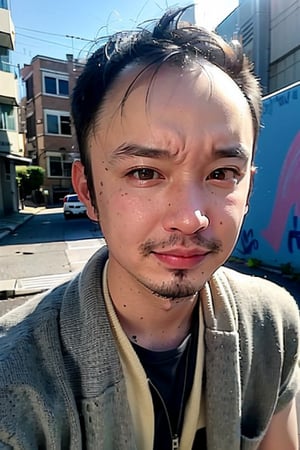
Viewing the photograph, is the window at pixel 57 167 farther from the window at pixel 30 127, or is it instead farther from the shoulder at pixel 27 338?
the shoulder at pixel 27 338

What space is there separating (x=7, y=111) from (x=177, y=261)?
70.2 ft

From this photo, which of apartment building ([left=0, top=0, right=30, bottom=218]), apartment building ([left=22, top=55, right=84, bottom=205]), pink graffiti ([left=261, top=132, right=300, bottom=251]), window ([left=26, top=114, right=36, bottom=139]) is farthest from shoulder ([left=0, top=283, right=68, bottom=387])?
window ([left=26, top=114, right=36, bottom=139])

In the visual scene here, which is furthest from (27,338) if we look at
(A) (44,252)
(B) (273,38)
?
(B) (273,38)

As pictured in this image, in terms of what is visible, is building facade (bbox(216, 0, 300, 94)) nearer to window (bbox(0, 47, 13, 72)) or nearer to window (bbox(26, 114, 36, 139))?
window (bbox(0, 47, 13, 72))

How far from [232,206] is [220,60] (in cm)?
43

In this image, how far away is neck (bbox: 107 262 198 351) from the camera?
1.07 m

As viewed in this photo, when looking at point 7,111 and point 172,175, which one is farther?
point 7,111

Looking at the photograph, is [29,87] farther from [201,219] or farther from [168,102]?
[201,219]

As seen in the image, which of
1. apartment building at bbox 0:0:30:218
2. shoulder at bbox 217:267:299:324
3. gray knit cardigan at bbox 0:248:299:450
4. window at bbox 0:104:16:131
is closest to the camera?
gray knit cardigan at bbox 0:248:299:450

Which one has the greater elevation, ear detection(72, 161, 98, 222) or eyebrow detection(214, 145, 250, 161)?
eyebrow detection(214, 145, 250, 161)

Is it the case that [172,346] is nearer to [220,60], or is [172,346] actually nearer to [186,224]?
[186,224]

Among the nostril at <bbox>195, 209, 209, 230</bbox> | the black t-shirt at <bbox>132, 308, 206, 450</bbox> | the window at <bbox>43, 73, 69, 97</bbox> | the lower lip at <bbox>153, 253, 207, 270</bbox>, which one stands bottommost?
the black t-shirt at <bbox>132, 308, 206, 450</bbox>

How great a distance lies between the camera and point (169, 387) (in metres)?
1.05

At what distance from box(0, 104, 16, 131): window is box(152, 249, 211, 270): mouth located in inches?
815
